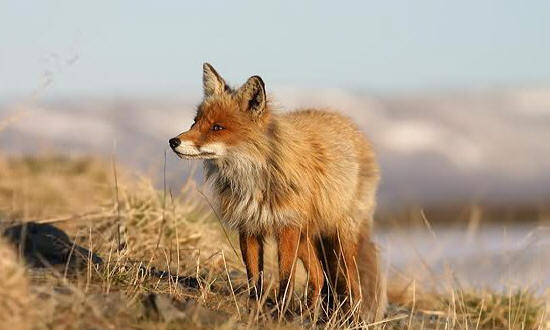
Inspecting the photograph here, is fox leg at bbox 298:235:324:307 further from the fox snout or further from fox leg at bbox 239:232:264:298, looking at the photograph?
the fox snout

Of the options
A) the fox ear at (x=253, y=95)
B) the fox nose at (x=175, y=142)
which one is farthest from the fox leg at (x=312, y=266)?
the fox nose at (x=175, y=142)

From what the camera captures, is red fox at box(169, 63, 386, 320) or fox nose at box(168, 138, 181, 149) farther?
red fox at box(169, 63, 386, 320)

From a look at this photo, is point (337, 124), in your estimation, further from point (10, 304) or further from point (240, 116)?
point (10, 304)

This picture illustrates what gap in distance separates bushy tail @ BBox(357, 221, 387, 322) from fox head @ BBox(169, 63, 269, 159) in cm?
150

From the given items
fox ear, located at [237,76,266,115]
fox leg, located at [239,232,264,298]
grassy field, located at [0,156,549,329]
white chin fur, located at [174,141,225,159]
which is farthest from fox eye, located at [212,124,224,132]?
fox leg, located at [239,232,264,298]

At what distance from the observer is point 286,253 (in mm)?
6277

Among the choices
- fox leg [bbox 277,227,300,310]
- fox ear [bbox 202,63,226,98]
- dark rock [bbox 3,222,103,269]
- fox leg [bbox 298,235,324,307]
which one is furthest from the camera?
dark rock [bbox 3,222,103,269]

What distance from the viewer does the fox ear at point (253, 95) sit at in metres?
6.29

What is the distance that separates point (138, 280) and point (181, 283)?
29.0 inches

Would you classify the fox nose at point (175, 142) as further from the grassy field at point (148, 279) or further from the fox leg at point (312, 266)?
the fox leg at point (312, 266)

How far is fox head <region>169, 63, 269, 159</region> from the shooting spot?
19.9 feet

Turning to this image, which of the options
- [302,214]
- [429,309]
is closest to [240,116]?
[302,214]

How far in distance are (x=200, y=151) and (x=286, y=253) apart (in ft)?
3.29

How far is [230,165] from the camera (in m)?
6.29
